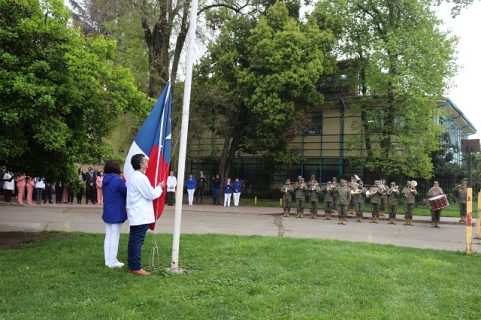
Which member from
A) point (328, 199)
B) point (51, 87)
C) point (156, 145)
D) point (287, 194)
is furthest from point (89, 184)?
point (156, 145)

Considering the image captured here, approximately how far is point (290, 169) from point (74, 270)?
28201mm

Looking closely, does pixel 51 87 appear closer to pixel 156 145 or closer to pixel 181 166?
pixel 156 145

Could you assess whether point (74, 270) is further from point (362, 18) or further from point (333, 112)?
point (333, 112)

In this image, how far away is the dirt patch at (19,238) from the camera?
32.5 feet

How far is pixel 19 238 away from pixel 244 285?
665cm

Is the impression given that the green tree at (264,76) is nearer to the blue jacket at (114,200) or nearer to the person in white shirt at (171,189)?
the person in white shirt at (171,189)

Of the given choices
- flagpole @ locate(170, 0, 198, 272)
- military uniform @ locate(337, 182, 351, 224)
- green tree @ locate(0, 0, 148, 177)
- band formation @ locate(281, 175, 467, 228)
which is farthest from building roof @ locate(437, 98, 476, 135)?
flagpole @ locate(170, 0, 198, 272)

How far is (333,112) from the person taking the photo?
33344 mm

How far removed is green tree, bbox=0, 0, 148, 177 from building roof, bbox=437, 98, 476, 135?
28996 millimetres

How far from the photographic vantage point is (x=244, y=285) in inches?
263

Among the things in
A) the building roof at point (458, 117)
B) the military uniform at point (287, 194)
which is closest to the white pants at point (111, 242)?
the military uniform at point (287, 194)

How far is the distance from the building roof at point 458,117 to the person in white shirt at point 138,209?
3059 centimetres

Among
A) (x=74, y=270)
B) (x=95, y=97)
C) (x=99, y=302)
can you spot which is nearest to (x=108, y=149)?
(x=95, y=97)

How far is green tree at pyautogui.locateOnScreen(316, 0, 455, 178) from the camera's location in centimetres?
2431
